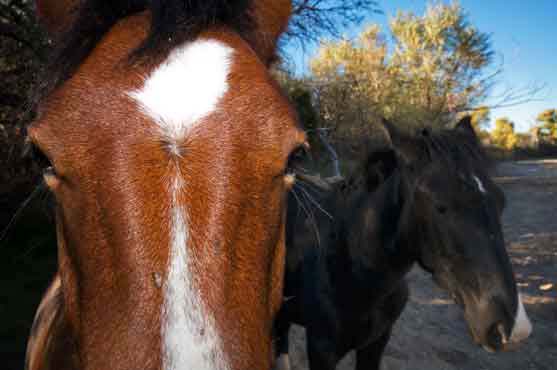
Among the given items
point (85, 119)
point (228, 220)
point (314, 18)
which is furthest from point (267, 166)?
point (314, 18)

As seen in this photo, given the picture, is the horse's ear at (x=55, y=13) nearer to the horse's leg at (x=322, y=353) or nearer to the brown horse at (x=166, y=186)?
the brown horse at (x=166, y=186)

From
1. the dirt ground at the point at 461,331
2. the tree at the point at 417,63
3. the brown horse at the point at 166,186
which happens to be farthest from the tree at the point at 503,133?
the brown horse at the point at 166,186

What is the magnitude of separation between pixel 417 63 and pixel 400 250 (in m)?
18.5

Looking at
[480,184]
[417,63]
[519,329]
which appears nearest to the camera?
[519,329]

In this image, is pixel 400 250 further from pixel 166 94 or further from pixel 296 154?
pixel 166 94

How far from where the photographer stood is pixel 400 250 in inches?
92.5

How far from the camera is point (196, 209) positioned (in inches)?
36.1

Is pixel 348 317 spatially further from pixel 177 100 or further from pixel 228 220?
pixel 177 100

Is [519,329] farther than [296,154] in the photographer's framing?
Yes

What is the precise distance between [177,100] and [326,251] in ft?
7.00

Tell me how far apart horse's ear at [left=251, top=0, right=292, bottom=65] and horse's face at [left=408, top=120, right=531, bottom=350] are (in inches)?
49.4

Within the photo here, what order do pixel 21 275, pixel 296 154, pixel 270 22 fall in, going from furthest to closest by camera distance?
pixel 21 275
pixel 270 22
pixel 296 154

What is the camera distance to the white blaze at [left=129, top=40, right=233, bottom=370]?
80 cm

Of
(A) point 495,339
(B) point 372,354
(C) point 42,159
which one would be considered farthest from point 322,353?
(C) point 42,159
